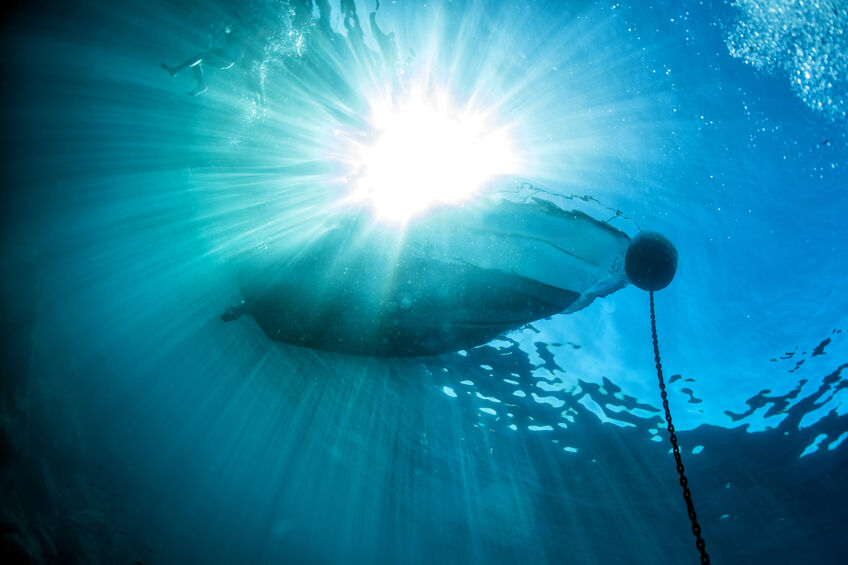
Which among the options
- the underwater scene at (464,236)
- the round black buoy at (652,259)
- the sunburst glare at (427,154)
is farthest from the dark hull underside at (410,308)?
the round black buoy at (652,259)

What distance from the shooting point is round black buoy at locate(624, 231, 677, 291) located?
477cm

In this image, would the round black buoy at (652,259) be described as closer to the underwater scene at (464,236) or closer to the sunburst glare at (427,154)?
the underwater scene at (464,236)

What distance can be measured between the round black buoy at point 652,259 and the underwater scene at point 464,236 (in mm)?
39

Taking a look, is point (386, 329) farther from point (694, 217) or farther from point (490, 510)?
point (490, 510)

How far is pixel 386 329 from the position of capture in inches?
337

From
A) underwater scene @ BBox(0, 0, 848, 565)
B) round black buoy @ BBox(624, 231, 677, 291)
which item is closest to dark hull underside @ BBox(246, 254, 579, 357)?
underwater scene @ BBox(0, 0, 848, 565)

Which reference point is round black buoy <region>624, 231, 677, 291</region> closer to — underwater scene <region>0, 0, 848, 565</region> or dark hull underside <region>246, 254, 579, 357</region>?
underwater scene <region>0, 0, 848, 565</region>

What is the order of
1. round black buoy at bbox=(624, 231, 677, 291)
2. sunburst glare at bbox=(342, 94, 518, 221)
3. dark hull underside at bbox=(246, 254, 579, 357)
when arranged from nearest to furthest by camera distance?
1. round black buoy at bbox=(624, 231, 677, 291)
2. sunburst glare at bbox=(342, 94, 518, 221)
3. dark hull underside at bbox=(246, 254, 579, 357)

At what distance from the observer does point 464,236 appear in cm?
687

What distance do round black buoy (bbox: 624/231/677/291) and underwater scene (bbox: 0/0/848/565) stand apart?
4 centimetres

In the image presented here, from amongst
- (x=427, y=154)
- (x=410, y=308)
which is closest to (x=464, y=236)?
(x=427, y=154)

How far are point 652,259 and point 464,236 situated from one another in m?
3.04

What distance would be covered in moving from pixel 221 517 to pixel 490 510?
51.3 meters

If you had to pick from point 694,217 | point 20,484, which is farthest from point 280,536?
point 694,217
